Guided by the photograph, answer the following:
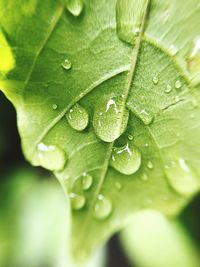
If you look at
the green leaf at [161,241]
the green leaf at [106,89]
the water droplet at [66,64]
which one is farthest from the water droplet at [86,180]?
the green leaf at [161,241]

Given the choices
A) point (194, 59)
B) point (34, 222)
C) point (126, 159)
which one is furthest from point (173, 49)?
point (34, 222)

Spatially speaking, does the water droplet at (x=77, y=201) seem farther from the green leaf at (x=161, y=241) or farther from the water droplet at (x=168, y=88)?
the green leaf at (x=161, y=241)

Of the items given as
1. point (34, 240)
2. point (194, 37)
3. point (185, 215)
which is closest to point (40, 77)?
point (194, 37)

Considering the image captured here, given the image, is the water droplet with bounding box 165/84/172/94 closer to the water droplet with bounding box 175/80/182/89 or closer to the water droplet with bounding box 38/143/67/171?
the water droplet with bounding box 175/80/182/89

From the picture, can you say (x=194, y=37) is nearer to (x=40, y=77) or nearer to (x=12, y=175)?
(x=40, y=77)

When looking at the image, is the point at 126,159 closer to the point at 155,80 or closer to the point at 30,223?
the point at 155,80
